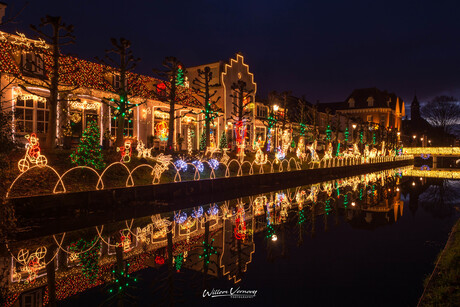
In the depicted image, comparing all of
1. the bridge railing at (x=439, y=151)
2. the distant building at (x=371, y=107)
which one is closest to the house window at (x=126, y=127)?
the bridge railing at (x=439, y=151)

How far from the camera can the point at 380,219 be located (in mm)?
11656

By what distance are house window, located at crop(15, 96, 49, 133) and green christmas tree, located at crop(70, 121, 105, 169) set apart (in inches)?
287

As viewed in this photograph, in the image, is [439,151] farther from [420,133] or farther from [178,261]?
[178,261]

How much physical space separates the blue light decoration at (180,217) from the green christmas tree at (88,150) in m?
4.89

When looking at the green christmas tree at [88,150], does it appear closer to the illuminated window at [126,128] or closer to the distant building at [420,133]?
the illuminated window at [126,128]

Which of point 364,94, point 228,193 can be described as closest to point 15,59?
point 228,193

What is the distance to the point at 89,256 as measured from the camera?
6.90m

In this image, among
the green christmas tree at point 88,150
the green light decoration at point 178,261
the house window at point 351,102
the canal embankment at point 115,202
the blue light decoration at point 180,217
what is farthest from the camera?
the house window at point 351,102

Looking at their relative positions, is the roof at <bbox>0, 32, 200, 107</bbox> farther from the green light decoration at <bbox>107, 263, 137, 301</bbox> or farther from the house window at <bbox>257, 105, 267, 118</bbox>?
the house window at <bbox>257, 105, 267, 118</bbox>

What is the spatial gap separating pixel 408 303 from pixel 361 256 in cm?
235

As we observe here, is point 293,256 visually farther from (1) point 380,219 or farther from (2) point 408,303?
(1) point 380,219

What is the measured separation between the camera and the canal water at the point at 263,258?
523cm

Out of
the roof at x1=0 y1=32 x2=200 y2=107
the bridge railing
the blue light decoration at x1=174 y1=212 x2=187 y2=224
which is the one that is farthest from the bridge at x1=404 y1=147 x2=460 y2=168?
the blue light decoration at x1=174 y1=212 x2=187 y2=224

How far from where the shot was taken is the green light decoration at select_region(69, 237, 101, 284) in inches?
234
